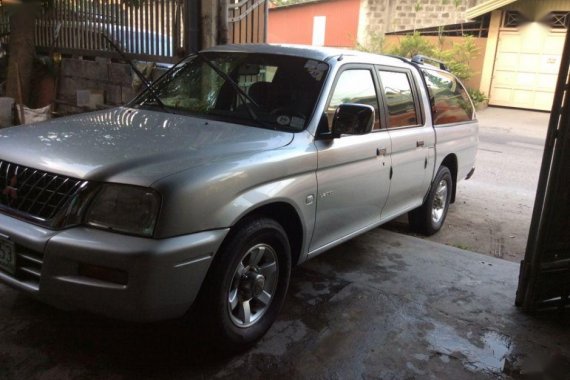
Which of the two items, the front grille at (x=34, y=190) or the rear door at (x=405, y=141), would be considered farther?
the rear door at (x=405, y=141)

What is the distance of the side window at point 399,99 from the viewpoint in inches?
172

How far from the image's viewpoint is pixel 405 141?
4.43 meters

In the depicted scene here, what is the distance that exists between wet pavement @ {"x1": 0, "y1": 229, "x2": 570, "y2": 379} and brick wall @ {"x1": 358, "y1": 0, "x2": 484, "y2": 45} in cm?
1873

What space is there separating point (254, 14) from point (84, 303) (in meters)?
5.89

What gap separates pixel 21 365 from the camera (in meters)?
2.71

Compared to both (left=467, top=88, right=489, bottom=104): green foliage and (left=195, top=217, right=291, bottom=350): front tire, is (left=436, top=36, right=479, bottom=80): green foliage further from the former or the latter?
(left=195, top=217, right=291, bottom=350): front tire

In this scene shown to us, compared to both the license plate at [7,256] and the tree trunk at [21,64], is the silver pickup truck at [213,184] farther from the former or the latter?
the tree trunk at [21,64]

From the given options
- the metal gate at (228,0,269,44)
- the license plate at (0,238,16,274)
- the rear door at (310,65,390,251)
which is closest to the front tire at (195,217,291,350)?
the rear door at (310,65,390,251)

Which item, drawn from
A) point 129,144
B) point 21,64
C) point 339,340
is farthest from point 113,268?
point 21,64

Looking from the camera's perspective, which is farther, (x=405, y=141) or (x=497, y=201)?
(x=497, y=201)

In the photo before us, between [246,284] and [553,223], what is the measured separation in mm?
2125

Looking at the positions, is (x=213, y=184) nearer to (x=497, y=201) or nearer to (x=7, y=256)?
(x=7, y=256)

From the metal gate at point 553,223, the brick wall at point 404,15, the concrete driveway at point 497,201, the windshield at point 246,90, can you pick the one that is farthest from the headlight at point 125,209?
the brick wall at point 404,15

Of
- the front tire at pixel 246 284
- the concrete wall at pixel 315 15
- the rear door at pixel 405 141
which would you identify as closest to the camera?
the front tire at pixel 246 284
